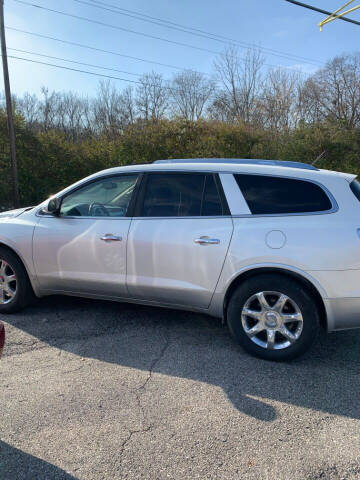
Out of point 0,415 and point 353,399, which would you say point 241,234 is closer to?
point 353,399

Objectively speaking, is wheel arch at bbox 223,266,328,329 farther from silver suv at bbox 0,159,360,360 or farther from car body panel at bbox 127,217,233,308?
car body panel at bbox 127,217,233,308

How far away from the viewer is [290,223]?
3.39m

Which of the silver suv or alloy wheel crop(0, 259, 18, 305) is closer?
the silver suv

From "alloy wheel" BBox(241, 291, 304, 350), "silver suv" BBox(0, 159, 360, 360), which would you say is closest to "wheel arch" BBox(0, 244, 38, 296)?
"silver suv" BBox(0, 159, 360, 360)

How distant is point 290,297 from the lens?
335cm

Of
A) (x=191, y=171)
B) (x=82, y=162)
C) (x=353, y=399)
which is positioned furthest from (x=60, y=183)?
(x=353, y=399)

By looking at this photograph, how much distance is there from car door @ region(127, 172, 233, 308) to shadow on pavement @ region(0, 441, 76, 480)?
72.2 inches

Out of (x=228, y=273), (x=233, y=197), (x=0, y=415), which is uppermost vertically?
(x=233, y=197)

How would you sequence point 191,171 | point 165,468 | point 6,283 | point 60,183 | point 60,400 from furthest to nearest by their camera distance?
point 60,183 → point 6,283 → point 191,171 → point 60,400 → point 165,468

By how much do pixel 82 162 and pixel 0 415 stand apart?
11860 millimetres

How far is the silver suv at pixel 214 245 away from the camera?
3.30m

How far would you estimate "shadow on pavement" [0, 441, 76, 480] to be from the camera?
7.20ft

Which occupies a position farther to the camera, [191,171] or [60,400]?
[191,171]

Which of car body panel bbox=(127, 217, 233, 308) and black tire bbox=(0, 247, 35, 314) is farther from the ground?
car body panel bbox=(127, 217, 233, 308)
